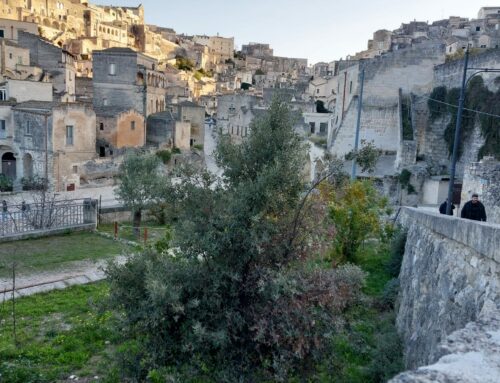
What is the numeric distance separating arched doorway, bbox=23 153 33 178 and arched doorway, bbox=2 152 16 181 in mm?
947

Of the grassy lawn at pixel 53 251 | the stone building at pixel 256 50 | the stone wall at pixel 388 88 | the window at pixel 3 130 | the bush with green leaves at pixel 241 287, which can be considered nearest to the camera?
the bush with green leaves at pixel 241 287

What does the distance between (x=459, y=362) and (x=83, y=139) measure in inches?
1462

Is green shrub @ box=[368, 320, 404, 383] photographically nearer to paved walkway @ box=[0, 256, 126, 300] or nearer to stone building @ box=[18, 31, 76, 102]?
paved walkway @ box=[0, 256, 126, 300]

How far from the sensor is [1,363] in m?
8.50

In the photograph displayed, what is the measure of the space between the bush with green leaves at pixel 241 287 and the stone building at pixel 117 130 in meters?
36.1

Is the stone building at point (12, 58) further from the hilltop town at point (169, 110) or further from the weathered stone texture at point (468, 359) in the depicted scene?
the weathered stone texture at point (468, 359)

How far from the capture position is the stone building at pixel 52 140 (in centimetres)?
3475

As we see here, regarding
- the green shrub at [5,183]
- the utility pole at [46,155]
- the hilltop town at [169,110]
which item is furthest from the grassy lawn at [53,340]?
the green shrub at [5,183]

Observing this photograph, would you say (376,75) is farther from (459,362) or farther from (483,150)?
(459,362)

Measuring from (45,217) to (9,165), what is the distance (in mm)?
20027

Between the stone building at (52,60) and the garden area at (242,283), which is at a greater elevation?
the stone building at (52,60)

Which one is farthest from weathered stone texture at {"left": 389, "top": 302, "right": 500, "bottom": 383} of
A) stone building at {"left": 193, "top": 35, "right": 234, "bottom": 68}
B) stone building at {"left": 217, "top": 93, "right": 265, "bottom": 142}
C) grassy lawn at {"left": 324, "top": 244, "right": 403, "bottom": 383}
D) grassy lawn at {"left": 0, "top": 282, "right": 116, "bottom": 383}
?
stone building at {"left": 193, "top": 35, "right": 234, "bottom": 68}

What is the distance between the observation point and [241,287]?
6492mm

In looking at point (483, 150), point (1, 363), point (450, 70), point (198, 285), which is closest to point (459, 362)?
point (198, 285)
